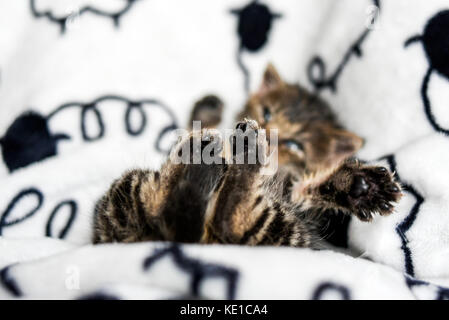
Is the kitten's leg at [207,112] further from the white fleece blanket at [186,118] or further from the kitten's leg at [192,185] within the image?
the kitten's leg at [192,185]

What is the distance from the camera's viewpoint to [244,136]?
0.96 m

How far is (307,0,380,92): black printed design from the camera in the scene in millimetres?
1280

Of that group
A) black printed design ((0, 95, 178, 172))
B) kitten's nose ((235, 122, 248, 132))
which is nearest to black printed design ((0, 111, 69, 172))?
black printed design ((0, 95, 178, 172))

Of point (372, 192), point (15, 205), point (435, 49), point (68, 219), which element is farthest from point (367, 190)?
point (15, 205)

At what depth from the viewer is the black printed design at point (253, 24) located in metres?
1.42

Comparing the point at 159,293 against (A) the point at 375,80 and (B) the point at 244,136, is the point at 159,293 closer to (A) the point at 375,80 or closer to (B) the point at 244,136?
(B) the point at 244,136

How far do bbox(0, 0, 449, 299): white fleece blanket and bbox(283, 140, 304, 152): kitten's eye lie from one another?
0.17 metres

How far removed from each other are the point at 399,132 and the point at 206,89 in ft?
2.11

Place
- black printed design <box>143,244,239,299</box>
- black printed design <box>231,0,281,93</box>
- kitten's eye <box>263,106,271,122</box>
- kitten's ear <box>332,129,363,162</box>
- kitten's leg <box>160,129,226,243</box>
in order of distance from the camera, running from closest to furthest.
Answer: black printed design <box>143,244,239,299</box> < kitten's leg <box>160,129,226,243</box> < kitten's ear <box>332,129,363,162</box> < black printed design <box>231,0,281,93</box> < kitten's eye <box>263,106,271,122</box>

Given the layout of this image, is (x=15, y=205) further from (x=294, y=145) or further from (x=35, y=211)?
(x=294, y=145)

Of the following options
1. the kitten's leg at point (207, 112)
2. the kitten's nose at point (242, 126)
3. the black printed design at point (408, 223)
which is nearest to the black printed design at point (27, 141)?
the kitten's leg at point (207, 112)

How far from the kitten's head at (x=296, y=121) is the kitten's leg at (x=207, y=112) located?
10 centimetres

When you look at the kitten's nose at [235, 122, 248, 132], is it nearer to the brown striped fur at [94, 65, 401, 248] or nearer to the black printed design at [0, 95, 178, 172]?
the brown striped fur at [94, 65, 401, 248]
